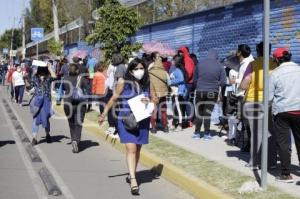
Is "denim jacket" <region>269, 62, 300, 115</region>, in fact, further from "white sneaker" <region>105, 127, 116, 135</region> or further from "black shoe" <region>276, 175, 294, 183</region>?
"white sneaker" <region>105, 127, 116, 135</region>

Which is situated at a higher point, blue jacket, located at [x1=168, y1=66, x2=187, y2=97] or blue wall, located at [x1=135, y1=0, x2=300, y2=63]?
blue wall, located at [x1=135, y1=0, x2=300, y2=63]

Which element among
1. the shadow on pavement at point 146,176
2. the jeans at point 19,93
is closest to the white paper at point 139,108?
the shadow on pavement at point 146,176

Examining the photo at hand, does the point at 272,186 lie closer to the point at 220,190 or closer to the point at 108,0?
the point at 220,190

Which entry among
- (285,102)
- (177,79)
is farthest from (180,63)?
(285,102)

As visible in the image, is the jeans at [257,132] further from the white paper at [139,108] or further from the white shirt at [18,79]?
the white shirt at [18,79]

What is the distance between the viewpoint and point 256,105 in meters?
9.03

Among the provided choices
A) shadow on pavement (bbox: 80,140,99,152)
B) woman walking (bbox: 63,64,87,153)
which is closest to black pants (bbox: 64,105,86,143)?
woman walking (bbox: 63,64,87,153)

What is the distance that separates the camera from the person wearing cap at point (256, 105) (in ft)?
29.3

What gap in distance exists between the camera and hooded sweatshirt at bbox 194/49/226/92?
1245cm

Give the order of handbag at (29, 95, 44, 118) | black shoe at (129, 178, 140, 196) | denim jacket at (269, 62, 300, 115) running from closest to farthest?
1. denim jacket at (269, 62, 300, 115)
2. black shoe at (129, 178, 140, 196)
3. handbag at (29, 95, 44, 118)

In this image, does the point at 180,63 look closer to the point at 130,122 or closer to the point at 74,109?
the point at 74,109

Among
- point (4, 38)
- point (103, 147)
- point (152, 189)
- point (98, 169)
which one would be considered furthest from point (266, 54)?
point (4, 38)

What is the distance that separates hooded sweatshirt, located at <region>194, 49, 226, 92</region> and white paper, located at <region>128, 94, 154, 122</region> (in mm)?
4481

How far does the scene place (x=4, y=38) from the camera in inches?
5822
